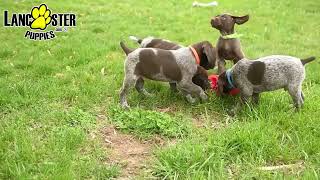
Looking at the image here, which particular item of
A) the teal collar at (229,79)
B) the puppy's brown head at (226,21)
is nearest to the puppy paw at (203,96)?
the teal collar at (229,79)

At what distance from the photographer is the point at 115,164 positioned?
232 inches

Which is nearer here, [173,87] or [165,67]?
[165,67]

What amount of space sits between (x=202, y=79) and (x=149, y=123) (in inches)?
61.0

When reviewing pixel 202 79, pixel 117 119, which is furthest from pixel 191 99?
pixel 117 119

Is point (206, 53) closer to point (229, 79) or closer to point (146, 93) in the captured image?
point (229, 79)

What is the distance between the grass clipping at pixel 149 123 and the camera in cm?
671

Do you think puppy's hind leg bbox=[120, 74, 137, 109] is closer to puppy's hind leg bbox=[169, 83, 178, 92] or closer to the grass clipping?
the grass clipping

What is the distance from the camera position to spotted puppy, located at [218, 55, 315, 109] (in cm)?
697

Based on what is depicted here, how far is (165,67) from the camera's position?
7.48 metres

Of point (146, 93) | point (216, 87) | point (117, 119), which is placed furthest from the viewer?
point (146, 93)

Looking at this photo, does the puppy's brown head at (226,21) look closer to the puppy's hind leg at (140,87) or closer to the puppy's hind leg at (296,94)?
the puppy's hind leg at (140,87)

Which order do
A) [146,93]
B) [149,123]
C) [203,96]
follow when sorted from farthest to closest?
[146,93] → [203,96] → [149,123]

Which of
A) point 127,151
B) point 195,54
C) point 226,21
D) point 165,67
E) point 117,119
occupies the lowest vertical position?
point 127,151

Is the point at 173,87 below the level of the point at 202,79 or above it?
below
